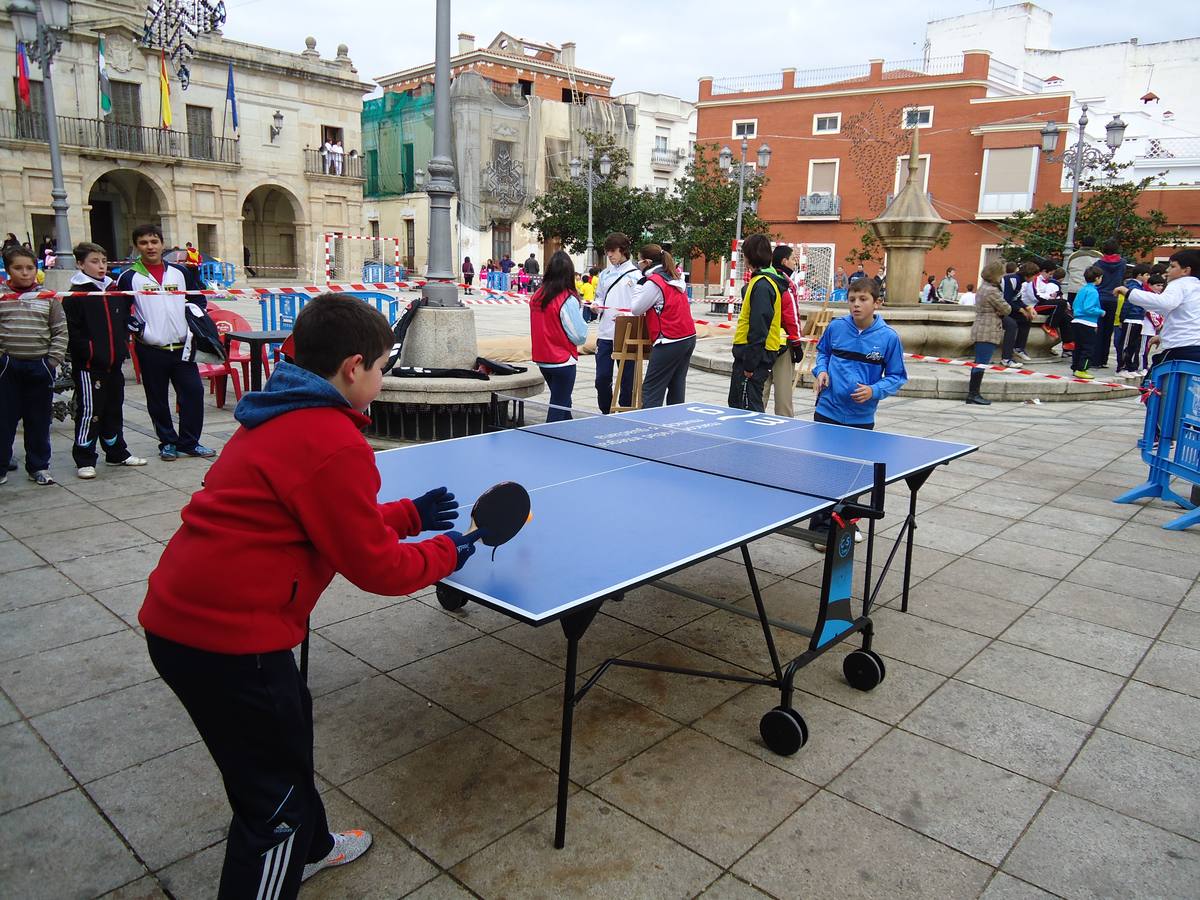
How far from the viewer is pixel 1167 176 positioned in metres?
30.2

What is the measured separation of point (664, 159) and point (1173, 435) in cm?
4697

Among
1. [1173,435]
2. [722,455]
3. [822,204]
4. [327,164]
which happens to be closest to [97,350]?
[722,455]

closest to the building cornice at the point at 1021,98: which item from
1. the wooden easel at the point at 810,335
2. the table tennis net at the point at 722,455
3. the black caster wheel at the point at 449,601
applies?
the wooden easel at the point at 810,335

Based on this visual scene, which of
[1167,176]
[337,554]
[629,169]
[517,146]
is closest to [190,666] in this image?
[337,554]

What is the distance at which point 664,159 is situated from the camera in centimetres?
5016

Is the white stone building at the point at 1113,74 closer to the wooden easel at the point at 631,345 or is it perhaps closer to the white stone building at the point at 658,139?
the white stone building at the point at 658,139

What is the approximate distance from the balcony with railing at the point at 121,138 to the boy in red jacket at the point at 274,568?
109 feet

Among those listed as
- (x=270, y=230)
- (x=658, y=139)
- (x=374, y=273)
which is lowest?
(x=374, y=273)

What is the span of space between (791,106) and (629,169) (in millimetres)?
12423

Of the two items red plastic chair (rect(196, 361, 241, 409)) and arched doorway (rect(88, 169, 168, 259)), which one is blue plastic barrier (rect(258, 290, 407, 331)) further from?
arched doorway (rect(88, 169, 168, 259))

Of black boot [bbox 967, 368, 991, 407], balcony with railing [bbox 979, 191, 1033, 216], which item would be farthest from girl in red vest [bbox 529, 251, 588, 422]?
balcony with railing [bbox 979, 191, 1033, 216]

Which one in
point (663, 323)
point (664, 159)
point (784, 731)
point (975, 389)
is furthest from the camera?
point (664, 159)

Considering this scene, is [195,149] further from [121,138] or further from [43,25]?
[43,25]

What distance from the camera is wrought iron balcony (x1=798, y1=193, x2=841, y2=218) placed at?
37531 mm
